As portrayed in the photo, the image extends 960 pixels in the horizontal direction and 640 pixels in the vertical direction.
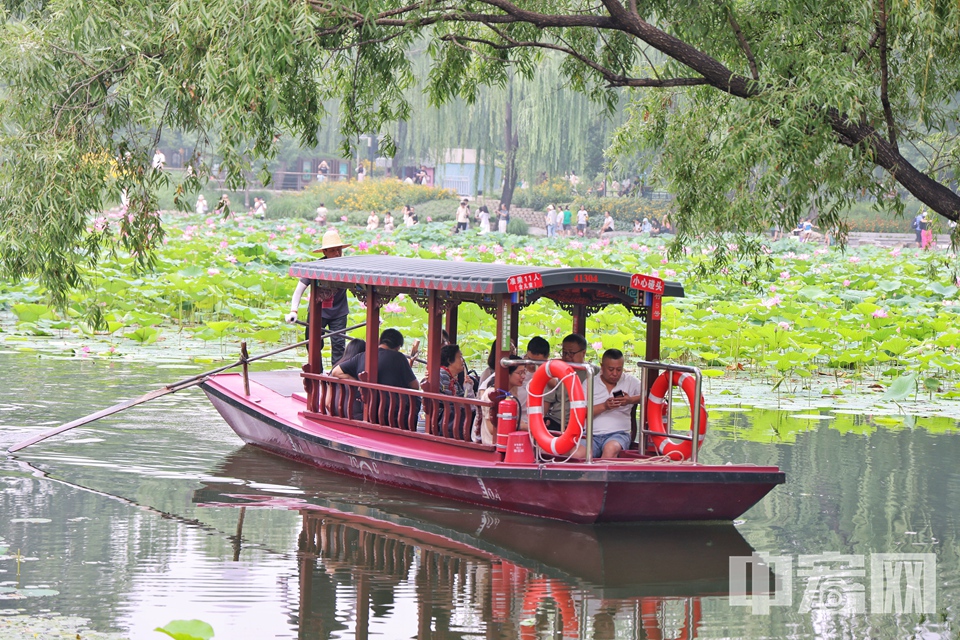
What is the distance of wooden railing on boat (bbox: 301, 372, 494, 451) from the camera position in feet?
30.1

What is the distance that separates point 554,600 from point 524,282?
2.26 m

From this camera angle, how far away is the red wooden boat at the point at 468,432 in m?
8.39

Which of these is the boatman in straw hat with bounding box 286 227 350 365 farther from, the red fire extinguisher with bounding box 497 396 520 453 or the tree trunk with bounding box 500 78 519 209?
the tree trunk with bounding box 500 78 519 209

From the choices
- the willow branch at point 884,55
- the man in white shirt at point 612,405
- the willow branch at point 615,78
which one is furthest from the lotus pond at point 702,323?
the man in white shirt at point 612,405

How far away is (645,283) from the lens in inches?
353

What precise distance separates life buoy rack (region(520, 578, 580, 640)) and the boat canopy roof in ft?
6.49

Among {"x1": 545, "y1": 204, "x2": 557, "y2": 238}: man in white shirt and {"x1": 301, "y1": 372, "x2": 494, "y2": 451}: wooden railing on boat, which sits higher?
{"x1": 545, "y1": 204, "x2": 557, "y2": 238}: man in white shirt

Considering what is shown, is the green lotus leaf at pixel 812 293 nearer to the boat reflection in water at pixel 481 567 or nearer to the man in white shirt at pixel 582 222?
the boat reflection in water at pixel 481 567

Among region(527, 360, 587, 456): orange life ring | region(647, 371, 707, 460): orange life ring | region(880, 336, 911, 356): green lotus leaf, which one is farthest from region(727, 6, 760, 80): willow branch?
region(880, 336, 911, 356): green lotus leaf

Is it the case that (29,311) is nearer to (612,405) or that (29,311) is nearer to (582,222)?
(612,405)

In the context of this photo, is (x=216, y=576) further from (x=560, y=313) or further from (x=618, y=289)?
(x=560, y=313)

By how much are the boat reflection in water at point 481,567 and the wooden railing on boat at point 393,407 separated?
1.63 feet

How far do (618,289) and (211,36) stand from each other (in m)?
Answer: 3.22

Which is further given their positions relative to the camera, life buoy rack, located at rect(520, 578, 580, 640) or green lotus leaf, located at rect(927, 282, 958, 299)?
green lotus leaf, located at rect(927, 282, 958, 299)
